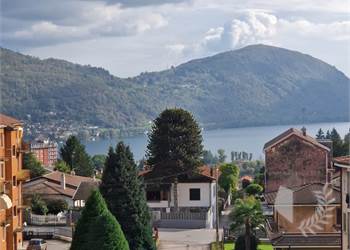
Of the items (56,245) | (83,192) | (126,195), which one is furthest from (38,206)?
(126,195)

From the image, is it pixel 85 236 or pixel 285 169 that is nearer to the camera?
pixel 85 236

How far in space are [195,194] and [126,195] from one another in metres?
16.3

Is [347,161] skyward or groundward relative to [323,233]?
skyward

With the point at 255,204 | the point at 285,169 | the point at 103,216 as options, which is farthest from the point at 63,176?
the point at 103,216

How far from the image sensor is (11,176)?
1325 inches

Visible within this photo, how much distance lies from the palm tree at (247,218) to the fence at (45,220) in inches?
586

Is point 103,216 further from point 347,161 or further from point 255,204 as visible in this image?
point 255,204

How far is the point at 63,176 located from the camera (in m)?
Result: 55.2

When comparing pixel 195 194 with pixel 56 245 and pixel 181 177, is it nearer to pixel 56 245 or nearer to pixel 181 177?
pixel 181 177

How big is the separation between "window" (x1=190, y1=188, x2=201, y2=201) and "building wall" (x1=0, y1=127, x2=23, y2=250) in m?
16.0

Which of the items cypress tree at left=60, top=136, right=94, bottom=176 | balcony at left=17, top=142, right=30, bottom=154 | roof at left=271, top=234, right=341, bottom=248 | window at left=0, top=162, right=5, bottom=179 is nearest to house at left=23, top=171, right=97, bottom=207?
balcony at left=17, top=142, right=30, bottom=154

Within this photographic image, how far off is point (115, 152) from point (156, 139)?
16.6m

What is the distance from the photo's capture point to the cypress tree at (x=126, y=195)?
32.6m

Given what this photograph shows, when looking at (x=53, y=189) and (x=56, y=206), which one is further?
(x=53, y=189)
